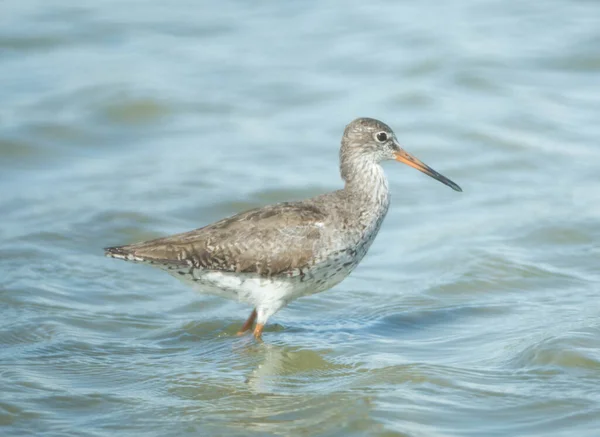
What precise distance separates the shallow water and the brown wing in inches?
28.9

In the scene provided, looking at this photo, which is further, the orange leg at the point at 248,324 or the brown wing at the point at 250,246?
the orange leg at the point at 248,324

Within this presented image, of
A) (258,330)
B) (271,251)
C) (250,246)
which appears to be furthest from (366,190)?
(258,330)

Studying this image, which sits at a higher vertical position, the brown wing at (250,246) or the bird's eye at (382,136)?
the bird's eye at (382,136)

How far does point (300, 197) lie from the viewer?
40.9 feet

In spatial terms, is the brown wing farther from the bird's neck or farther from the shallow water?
the shallow water

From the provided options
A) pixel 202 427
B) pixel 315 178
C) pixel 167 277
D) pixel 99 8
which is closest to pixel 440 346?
pixel 202 427

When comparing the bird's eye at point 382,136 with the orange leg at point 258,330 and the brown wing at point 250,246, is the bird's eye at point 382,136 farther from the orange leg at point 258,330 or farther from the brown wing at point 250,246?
the orange leg at point 258,330

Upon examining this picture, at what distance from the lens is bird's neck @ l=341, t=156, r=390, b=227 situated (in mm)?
9336

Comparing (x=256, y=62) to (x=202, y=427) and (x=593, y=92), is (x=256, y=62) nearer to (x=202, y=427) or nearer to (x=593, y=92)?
(x=593, y=92)

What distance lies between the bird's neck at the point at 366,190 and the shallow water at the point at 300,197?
3.37 ft

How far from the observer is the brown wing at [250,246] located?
8953 mm

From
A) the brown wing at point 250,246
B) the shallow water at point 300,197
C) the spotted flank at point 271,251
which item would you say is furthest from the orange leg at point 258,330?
the brown wing at point 250,246

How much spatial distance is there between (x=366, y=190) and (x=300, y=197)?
2.97m

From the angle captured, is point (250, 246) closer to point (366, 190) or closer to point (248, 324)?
point (248, 324)
